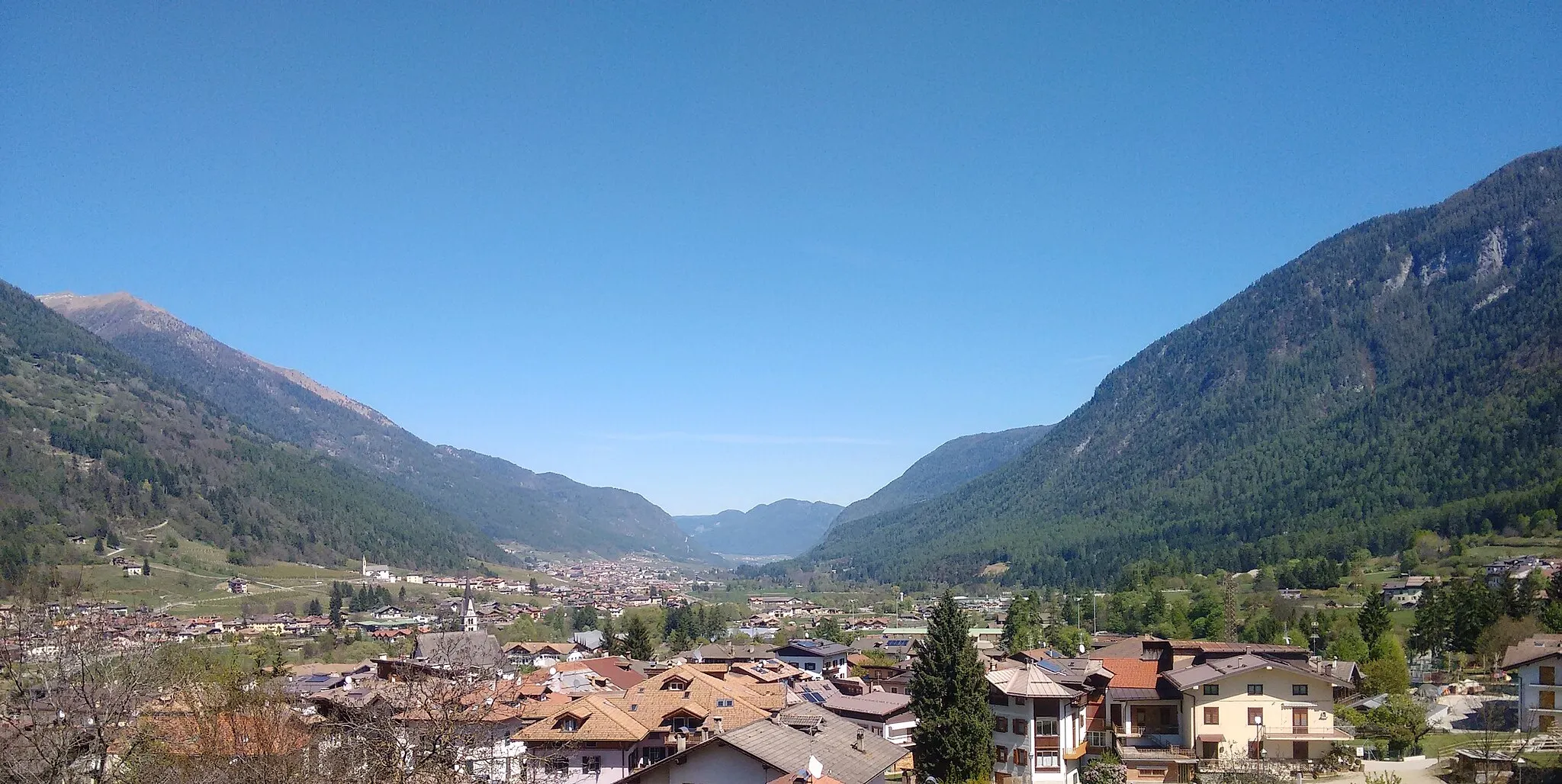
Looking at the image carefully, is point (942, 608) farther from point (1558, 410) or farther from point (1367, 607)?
point (1558, 410)

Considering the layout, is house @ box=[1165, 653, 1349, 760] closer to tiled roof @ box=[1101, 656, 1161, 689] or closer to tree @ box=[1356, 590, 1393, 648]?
tiled roof @ box=[1101, 656, 1161, 689]

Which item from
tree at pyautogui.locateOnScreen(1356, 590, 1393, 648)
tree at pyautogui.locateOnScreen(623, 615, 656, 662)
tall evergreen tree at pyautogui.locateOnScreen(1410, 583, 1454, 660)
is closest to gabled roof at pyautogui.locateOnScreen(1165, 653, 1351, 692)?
tree at pyautogui.locateOnScreen(1356, 590, 1393, 648)

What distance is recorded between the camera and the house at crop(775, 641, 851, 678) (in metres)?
79.1

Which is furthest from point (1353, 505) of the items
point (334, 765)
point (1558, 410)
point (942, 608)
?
point (334, 765)

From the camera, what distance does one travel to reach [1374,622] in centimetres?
6606

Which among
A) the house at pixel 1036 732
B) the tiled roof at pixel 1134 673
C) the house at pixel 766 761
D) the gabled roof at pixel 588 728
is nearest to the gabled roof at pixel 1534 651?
the tiled roof at pixel 1134 673

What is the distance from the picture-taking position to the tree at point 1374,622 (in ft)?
214

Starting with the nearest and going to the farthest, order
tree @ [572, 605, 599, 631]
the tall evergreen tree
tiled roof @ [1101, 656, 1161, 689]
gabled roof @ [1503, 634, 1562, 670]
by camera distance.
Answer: gabled roof @ [1503, 634, 1562, 670], tiled roof @ [1101, 656, 1161, 689], the tall evergreen tree, tree @ [572, 605, 599, 631]

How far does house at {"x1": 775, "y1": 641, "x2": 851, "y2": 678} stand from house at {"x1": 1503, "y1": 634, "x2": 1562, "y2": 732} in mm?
43344

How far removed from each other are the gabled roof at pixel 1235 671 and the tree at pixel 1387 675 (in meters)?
11.5

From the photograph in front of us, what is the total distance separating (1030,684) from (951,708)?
4521mm

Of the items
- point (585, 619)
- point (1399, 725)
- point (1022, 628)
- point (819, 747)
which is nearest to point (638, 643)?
point (1022, 628)

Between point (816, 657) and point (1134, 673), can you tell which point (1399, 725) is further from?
point (816, 657)

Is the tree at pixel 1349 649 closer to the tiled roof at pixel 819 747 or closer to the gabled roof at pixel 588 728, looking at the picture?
the tiled roof at pixel 819 747
